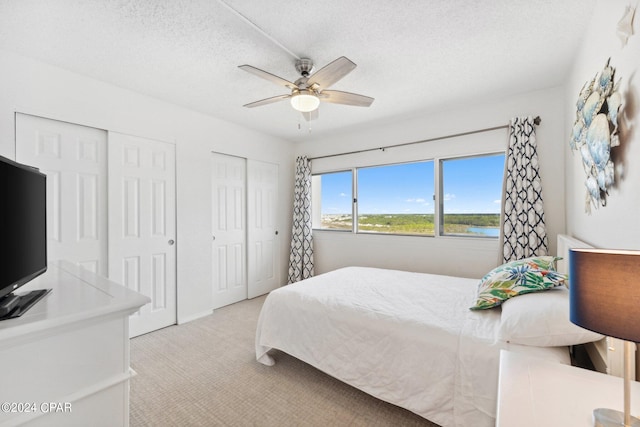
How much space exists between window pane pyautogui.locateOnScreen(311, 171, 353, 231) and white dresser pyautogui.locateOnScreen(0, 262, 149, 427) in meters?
3.65

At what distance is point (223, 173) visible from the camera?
149 inches

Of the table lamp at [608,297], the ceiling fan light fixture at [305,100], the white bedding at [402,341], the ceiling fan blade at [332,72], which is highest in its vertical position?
the ceiling fan blade at [332,72]

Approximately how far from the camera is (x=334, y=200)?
4656 mm

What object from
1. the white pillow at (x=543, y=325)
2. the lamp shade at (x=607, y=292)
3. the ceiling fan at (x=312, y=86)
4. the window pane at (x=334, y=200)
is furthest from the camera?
the window pane at (x=334, y=200)

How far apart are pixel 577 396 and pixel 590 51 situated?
215cm

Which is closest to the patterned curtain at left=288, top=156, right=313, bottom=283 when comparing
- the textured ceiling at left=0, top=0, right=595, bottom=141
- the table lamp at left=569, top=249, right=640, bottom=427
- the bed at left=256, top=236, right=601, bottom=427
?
the textured ceiling at left=0, top=0, right=595, bottom=141

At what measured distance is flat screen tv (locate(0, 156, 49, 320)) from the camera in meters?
0.84

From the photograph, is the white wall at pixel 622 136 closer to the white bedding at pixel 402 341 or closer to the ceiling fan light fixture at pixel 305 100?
the white bedding at pixel 402 341

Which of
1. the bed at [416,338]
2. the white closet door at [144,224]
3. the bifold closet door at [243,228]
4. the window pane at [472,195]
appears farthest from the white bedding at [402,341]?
the bifold closet door at [243,228]

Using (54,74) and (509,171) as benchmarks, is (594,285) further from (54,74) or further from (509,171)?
(54,74)

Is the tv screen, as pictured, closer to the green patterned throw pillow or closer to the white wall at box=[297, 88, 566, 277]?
the green patterned throw pillow

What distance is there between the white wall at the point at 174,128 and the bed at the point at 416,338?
1.49 m

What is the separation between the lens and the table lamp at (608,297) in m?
0.67

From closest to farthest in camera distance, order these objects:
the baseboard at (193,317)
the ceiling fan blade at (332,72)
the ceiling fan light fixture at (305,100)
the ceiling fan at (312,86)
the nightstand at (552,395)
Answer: the nightstand at (552,395) → the ceiling fan blade at (332,72) → the ceiling fan at (312,86) → the ceiling fan light fixture at (305,100) → the baseboard at (193,317)
